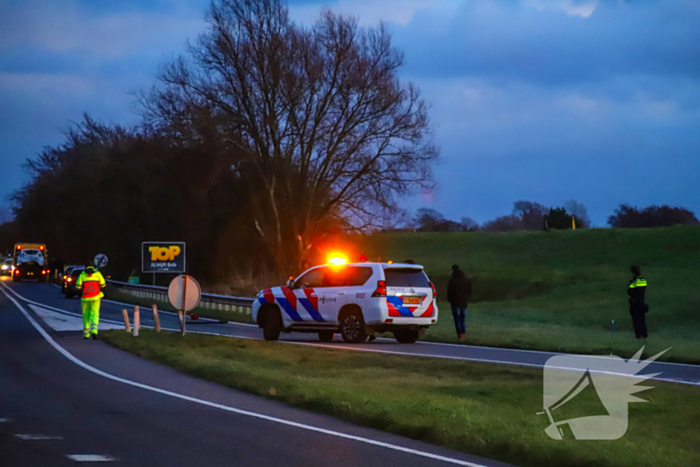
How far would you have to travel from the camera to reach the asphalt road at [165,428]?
25.9 ft

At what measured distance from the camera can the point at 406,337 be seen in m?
21.2

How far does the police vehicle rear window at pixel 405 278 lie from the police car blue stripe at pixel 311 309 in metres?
2.01

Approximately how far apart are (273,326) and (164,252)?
16172mm

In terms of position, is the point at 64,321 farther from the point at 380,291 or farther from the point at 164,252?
the point at 380,291

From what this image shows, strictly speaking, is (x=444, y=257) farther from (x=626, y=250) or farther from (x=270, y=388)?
(x=270, y=388)

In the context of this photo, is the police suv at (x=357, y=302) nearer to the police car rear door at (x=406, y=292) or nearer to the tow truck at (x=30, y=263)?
the police car rear door at (x=406, y=292)

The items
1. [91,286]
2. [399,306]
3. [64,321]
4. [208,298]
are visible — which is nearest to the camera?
[399,306]

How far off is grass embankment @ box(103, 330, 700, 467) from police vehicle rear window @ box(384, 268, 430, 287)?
2772mm

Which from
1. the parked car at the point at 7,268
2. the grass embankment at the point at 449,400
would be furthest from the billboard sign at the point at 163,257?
the parked car at the point at 7,268

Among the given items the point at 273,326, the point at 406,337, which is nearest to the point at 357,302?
the point at 406,337

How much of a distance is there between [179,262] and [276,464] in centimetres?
3031

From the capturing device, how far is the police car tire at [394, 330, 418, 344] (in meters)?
20.9

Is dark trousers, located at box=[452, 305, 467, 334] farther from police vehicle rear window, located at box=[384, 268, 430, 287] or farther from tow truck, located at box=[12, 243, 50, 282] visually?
tow truck, located at box=[12, 243, 50, 282]

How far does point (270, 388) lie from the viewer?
40.8 feet
